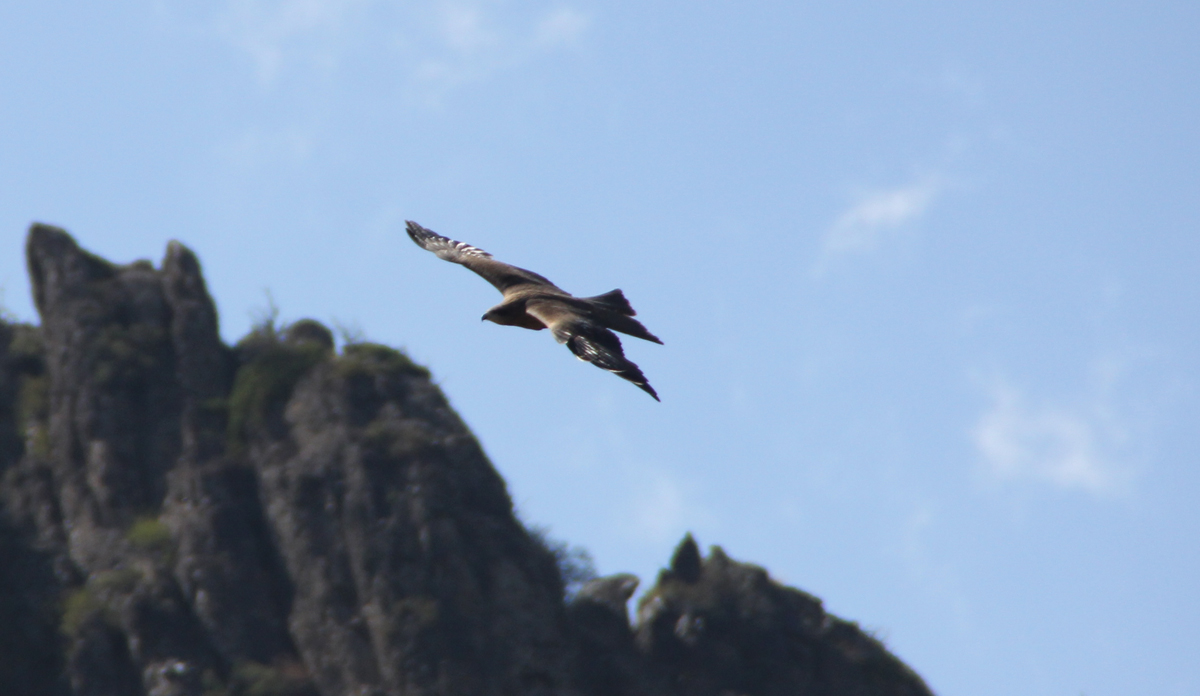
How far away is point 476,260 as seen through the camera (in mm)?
19547

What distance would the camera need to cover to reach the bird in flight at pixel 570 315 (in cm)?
1448

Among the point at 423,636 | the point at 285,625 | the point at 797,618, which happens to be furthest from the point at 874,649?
the point at 285,625

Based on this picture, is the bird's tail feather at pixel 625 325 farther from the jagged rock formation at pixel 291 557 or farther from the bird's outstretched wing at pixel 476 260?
the jagged rock formation at pixel 291 557

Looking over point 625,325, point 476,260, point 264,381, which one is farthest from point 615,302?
point 264,381

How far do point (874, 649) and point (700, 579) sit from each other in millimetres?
4076

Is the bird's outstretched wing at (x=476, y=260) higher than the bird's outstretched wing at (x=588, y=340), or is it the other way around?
the bird's outstretched wing at (x=476, y=260)

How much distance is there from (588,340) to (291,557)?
796 inches

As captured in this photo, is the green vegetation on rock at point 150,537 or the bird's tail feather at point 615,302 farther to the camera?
the green vegetation on rock at point 150,537

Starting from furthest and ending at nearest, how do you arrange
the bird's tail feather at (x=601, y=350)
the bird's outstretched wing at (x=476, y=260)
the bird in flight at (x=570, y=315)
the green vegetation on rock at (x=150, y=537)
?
the green vegetation on rock at (x=150, y=537)
the bird's outstretched wing at (x=476, y=260)
the bird in flight at (x=570, y=315)
the bird's tail feather at (x=601, y=350)

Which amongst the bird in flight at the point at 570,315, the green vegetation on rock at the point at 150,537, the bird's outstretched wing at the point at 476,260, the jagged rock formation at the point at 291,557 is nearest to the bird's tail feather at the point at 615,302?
the bird in flight at the point at 570,315

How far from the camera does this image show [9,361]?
36844 mm

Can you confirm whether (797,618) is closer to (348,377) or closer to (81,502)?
(348,377)

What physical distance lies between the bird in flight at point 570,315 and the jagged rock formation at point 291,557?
47.0 ft

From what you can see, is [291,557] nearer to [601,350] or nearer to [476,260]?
[476,260]
